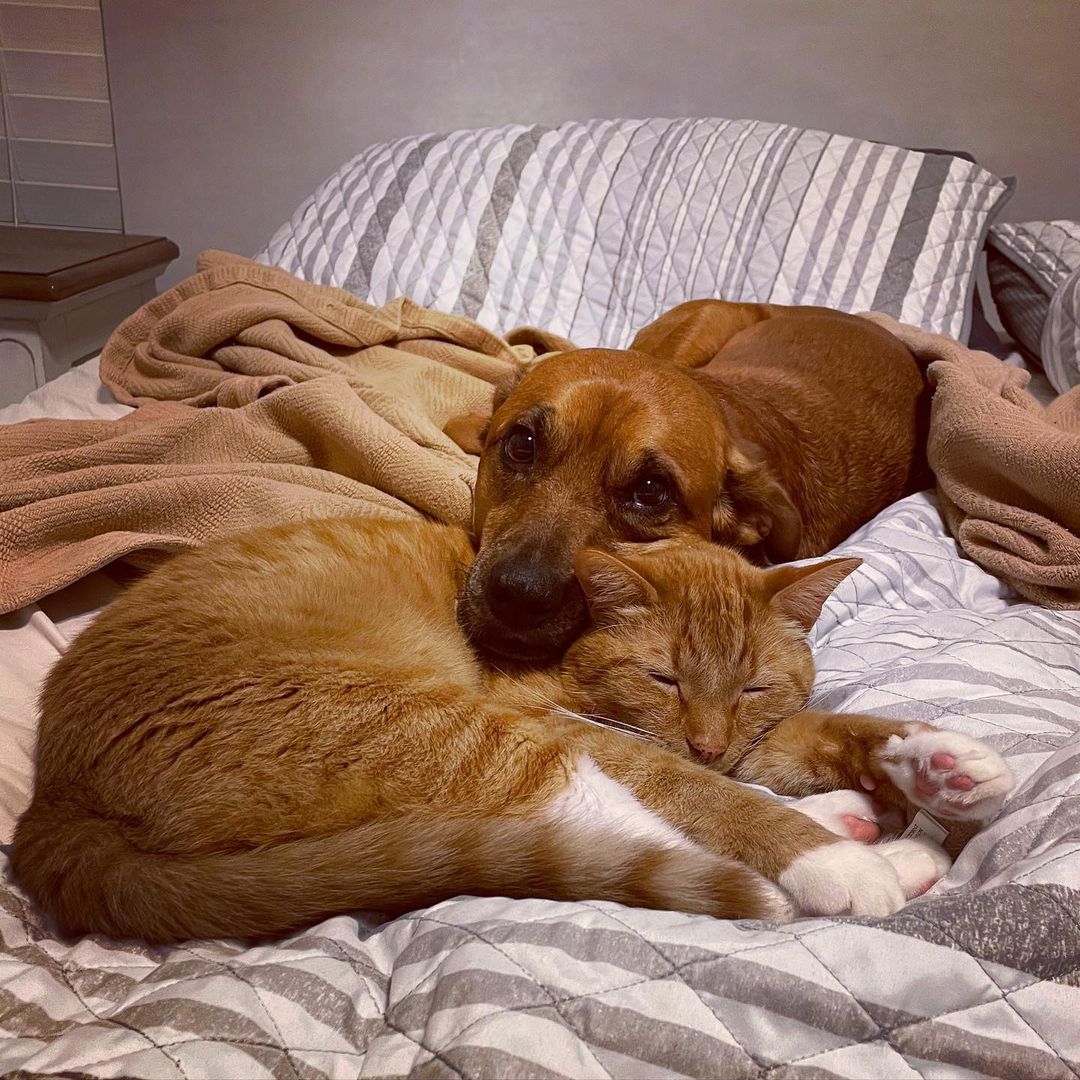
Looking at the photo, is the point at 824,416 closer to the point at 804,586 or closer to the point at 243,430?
the point at 804,586

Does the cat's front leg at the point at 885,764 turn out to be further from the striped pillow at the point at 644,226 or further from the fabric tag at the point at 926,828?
the striped pillow at the point at 644,226

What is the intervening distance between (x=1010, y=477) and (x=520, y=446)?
88 cm

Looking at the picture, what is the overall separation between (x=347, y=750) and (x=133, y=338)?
6.20 feet

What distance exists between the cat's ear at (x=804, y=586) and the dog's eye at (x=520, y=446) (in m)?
0.46

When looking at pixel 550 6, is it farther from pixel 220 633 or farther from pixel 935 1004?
pixel 935 1004

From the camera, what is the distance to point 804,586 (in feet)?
4.04

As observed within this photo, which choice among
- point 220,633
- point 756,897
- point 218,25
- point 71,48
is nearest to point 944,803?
point 756,897

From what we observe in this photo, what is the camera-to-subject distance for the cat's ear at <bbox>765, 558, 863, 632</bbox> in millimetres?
1211

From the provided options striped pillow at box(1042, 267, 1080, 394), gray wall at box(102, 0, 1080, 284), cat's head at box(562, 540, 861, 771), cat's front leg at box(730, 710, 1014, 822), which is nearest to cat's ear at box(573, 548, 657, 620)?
cat's head at box(562, 540, 861, 771)

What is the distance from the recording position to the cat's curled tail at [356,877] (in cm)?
86

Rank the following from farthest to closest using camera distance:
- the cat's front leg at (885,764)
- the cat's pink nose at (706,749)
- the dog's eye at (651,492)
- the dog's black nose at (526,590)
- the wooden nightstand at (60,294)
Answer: the wooden nightstand at (60,294) < the dog's eye at (651,492) < the dog's black nose at (526,590) < the cat's pink nose at (706,749) < the cat's front leg at (885,764)

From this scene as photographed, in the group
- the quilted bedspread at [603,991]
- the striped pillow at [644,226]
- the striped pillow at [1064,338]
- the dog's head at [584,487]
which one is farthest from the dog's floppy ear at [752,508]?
the striped pillow at [644,226]

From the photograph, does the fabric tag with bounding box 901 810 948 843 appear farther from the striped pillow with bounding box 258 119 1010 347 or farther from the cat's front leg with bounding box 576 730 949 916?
the striped pillow with bounding box 258 119 1010 347

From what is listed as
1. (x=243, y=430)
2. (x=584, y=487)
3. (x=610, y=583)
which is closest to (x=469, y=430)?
(x=243, y=430)
